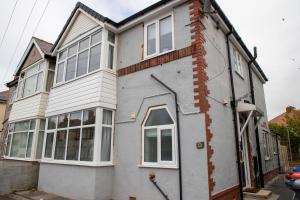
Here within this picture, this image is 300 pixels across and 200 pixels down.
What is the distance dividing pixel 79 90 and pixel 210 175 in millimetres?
6261

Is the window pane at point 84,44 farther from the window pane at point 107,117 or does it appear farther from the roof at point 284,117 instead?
the roof at point 284,117

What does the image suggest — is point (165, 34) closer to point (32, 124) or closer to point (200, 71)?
point (200, 71)

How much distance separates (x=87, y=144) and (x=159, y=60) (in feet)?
13.7

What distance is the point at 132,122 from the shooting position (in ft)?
26.1

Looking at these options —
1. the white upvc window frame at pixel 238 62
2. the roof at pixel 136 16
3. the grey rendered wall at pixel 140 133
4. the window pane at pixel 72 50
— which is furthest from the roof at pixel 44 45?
the white upvc window frame at pixel 238 62

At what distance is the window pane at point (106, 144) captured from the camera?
26.5 feet

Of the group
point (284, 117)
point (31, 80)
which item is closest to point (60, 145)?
point (31, 80)

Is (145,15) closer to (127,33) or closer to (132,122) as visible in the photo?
(127,33)

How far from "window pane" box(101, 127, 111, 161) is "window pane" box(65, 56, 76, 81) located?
3483mm

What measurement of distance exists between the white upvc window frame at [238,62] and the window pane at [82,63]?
6.71m

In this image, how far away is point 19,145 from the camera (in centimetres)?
1289

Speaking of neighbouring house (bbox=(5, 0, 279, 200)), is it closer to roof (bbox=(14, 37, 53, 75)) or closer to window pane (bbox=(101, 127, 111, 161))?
window pane (bbox=(101, 127, 111, 161))

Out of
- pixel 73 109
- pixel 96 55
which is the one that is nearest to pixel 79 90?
pixel 73 109

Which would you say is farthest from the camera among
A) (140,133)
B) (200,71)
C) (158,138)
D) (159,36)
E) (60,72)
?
(60,72)
